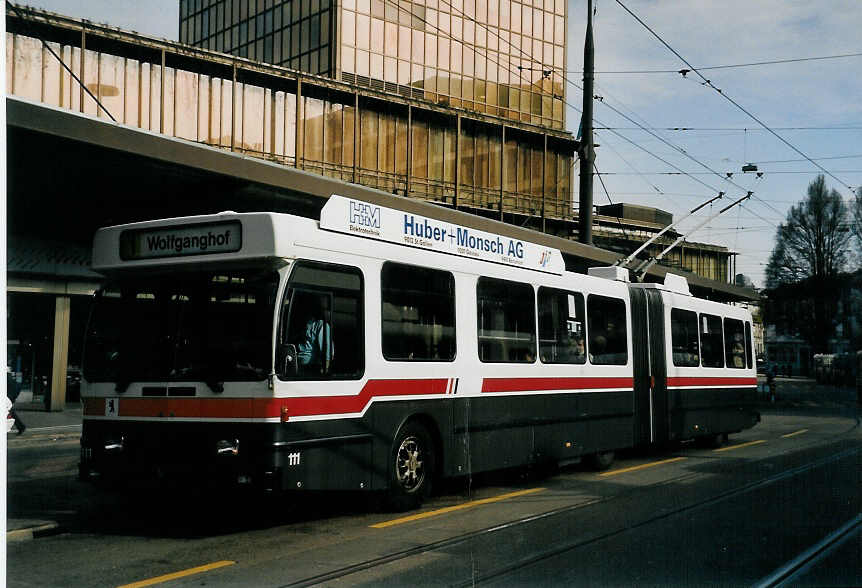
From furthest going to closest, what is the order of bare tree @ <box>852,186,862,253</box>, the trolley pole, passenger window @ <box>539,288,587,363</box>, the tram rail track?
1. bare tree @ <box>852,186,862,253</box>
2. the trolley pole
3. passenger window @ <box>539,288,587,363</box>
4. the tram rail track

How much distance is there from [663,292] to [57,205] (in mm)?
13954

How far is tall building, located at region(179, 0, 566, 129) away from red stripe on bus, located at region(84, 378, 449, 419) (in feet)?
110

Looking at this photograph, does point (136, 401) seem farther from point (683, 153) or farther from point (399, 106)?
point (399, 106)

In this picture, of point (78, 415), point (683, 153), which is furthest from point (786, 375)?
point (78, 415)

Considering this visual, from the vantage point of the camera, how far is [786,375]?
110250 mm

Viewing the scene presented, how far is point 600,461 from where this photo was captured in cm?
1378

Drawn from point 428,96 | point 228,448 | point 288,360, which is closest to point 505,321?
point 288,360

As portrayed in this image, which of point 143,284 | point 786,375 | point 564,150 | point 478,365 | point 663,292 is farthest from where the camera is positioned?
point 786,375

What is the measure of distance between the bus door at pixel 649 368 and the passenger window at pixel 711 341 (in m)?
1.70

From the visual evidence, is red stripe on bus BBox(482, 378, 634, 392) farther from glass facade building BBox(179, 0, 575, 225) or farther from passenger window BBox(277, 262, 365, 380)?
glass facade building BBox(179, 0, 575, 225)

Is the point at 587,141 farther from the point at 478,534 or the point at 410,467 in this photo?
the point at 478,534

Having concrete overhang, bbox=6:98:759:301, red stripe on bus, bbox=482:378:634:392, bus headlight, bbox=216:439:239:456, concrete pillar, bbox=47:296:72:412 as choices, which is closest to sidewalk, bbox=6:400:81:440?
concrete pillar, bbox=47:296:72:412

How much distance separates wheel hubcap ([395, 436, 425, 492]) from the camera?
9.48 meters

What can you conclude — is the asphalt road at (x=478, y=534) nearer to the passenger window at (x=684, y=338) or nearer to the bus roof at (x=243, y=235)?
the bus roof at (x=243, y=235)
